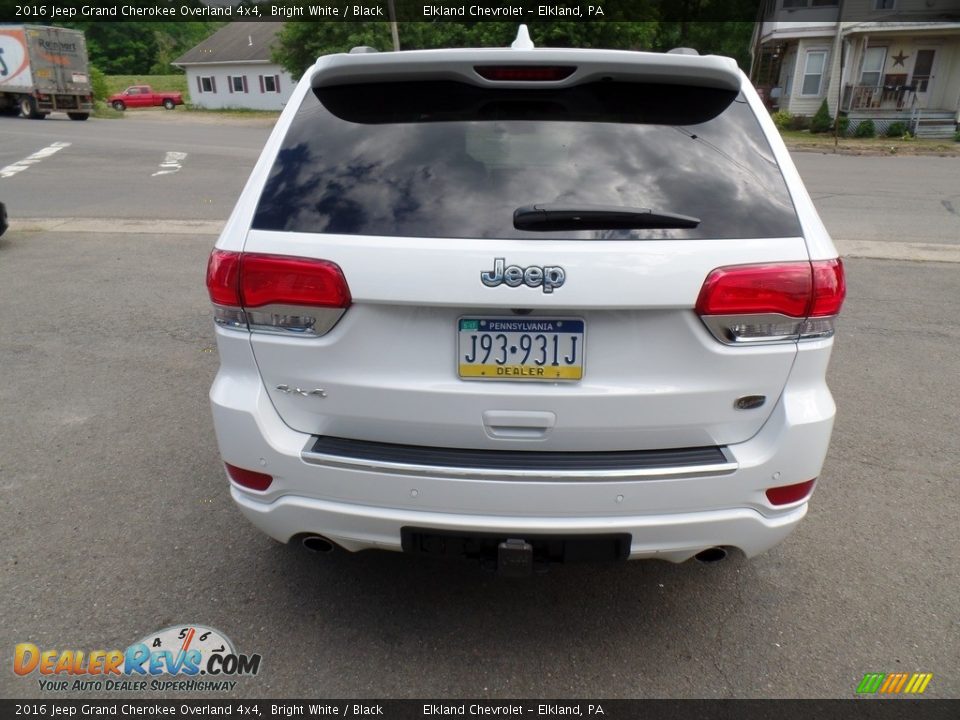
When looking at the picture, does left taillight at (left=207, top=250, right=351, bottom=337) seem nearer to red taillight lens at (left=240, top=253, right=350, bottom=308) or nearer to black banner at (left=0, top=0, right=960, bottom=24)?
red taillight lens at (left=240, top=253, right=350, bottom=308)

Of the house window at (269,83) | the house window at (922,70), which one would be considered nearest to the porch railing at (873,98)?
the house window at (922,70)

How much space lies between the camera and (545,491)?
212cm

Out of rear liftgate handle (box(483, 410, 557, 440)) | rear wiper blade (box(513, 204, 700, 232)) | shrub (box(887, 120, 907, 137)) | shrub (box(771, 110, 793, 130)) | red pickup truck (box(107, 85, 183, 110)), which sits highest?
rear wiper blade (box(513, 204, 700, 232))

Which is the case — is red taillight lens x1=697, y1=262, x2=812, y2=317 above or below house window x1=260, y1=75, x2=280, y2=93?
above

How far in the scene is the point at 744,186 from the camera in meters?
2.21

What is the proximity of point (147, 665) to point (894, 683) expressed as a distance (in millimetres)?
2596

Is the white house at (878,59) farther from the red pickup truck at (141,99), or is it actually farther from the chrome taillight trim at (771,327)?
the red pickup truck at (141,99)

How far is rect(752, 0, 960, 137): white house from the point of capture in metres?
27.2

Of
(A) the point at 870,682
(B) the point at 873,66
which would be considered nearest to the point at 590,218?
(A) the point at 870,682

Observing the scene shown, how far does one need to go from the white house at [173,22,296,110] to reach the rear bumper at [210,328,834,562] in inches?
2030

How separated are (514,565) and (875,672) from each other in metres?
1.37

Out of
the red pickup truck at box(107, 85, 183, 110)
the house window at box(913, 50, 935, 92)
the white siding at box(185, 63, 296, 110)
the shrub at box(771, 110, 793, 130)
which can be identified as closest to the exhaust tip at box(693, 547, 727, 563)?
the shrub at box(771, 110, 793, 130)

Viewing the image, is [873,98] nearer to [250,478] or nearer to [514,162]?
[514,162]
